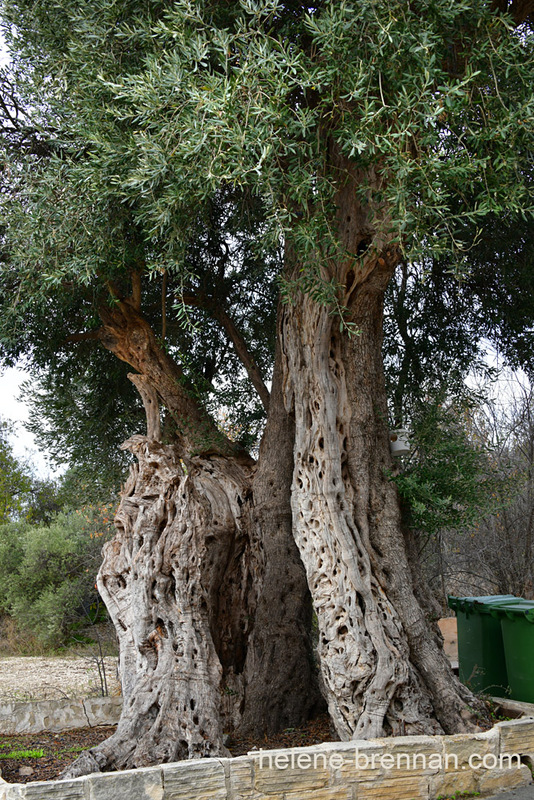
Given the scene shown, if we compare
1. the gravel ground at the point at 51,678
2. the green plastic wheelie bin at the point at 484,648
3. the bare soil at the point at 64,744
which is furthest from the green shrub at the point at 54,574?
the green plastic wheelie bin at the point at 484,648

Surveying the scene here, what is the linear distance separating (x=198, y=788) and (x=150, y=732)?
3.50 ft

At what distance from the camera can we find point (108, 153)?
595 cm

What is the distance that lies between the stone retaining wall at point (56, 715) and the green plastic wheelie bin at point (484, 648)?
13.7 ft

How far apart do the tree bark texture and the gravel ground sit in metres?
4.67

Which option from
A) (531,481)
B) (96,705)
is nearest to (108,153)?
(96,705)

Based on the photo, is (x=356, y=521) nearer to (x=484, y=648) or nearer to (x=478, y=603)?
(x=478, y=603)

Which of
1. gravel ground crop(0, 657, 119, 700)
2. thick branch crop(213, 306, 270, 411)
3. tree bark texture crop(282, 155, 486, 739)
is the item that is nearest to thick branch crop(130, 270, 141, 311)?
thick branch crop(213, 306, 270, 411)

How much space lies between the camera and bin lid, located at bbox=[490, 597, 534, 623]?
22.5 ft

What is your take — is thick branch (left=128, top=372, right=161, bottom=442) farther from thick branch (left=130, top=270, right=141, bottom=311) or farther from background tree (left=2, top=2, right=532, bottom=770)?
thick branch (left=130, top=270, right=141, bottom=311)

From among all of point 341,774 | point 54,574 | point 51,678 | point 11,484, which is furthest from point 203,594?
point 11,484

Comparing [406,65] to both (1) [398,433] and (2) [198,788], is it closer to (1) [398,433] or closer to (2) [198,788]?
(1) [398,433]

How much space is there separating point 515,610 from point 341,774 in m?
2.87

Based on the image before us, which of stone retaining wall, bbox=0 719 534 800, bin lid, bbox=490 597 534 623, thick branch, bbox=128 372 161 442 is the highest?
thick branch, bbox=128 372 161 442

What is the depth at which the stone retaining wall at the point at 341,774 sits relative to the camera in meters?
4.72
